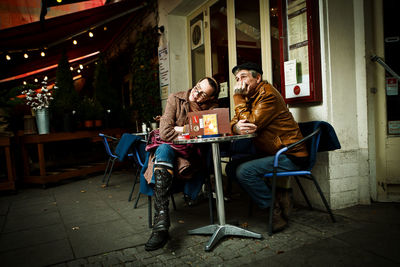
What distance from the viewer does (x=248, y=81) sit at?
265 cm

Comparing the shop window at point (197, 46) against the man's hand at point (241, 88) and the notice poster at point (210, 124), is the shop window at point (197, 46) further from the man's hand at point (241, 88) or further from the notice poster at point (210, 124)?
the notice poster at point (210, 124)

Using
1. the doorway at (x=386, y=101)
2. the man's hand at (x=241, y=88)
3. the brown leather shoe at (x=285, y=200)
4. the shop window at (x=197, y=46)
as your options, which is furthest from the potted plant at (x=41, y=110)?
the doorway at (x=386, y=101)

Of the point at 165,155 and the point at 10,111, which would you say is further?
the point at 10,111

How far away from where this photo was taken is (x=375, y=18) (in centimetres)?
304

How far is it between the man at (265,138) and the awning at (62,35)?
4506mm

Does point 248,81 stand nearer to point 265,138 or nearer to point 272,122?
point 272,122

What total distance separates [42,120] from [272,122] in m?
4.40

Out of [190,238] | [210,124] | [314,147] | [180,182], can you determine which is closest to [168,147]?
[180,182]

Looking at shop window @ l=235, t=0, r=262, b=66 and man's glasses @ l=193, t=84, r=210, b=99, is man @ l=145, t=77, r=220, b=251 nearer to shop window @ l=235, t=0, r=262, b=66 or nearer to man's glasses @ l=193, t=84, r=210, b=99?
man's glasses @ l=193, t=84, r=210, b=99

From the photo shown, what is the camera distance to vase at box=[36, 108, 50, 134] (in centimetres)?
511

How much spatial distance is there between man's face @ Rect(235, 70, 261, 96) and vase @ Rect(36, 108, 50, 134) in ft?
13.3

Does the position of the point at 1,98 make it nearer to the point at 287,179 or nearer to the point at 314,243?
the point at 287,179

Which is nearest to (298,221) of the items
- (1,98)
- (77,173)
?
(77,173)

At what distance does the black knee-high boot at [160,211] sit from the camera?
2.22m
